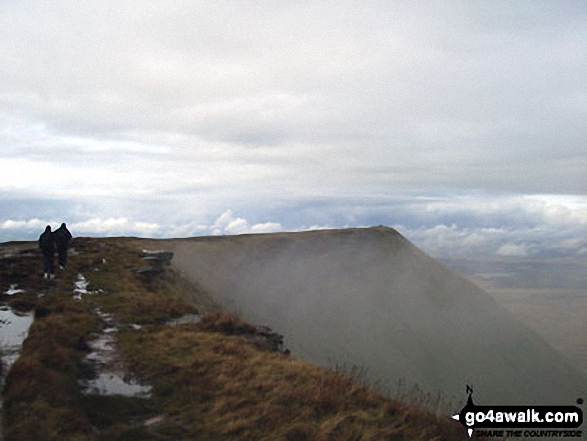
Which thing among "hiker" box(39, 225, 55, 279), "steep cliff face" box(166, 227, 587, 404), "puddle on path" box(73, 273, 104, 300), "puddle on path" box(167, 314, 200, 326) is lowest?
"steep cliff face" box(166, 227, 587, 404)

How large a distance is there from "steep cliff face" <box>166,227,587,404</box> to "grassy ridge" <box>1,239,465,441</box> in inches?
1037

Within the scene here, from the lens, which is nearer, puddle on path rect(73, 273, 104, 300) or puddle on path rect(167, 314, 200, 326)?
puddle on path rect(167, 314, 200, 326)

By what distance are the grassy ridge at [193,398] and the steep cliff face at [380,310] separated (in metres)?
26.3

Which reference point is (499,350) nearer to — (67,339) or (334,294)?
(334,294)

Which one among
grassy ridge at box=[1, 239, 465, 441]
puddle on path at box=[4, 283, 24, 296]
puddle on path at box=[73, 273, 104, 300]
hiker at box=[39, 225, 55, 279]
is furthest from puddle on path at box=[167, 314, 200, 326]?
hiker at box=[39, 225, 55, 279]

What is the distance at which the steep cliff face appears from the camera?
4303 cm

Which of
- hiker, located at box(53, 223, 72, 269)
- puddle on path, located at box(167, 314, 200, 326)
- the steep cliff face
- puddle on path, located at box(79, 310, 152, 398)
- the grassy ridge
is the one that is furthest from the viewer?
the steep cliff face

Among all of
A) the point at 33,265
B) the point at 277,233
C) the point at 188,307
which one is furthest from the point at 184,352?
the point at 277,233

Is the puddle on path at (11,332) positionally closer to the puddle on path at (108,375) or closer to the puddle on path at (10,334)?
the puddle on path at (10,334)

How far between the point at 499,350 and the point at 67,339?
49.8 m

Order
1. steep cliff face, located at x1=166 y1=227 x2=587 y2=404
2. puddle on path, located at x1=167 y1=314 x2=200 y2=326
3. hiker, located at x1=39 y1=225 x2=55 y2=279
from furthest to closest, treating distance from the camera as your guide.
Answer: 1. steep cliff face, located at x1=166 y1=227 x2=587 y2=404
2. hiker, located at x1=39 y1=225 x2=55 y2=279
3. puddle on path, located at x1=167 y1=314 x2=200 y2=326

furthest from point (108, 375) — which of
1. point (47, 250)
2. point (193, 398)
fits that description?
point (47, 250)

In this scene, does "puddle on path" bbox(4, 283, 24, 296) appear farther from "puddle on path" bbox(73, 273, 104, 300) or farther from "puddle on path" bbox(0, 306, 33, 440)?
"puddle on path" bbox(0, 306, 33, 440)

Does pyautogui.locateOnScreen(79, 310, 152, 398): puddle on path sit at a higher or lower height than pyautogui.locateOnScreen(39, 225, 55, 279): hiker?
lower
